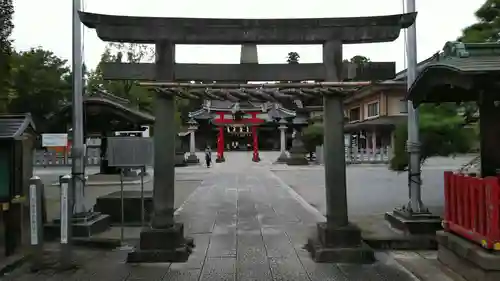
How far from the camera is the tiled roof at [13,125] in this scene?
24.2ft

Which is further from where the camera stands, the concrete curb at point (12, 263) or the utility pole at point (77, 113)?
the utility pole at point (77, 113)

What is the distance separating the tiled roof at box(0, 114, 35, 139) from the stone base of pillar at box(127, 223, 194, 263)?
2801mm

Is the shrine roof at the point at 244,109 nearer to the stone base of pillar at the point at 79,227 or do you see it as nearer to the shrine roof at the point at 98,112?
the shrine roof at the point at 98,112

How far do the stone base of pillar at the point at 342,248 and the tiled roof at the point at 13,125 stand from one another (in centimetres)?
548

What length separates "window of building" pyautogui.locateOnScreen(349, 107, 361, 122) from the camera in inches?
1830

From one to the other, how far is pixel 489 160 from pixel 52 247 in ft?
25.6

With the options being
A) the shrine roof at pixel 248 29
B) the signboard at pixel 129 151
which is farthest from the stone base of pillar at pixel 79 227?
the shrine roof at pixel 248 29

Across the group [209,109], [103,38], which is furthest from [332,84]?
[209,109]

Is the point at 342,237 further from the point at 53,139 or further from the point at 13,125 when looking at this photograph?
the point at 53,139

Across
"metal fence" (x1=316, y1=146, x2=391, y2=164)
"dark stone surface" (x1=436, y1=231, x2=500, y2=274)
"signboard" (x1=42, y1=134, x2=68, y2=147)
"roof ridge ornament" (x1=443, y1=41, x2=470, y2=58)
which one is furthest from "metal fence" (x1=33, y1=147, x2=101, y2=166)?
"roof ridge ornament" (x1=443, y1=41, x2=470, y2=58)

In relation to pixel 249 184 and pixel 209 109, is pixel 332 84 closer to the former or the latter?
pixel 249 184

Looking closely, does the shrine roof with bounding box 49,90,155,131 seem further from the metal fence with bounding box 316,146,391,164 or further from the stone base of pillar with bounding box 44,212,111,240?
the metal fence with bounding box 316,146,391,164

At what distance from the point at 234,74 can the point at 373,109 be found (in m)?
35.6

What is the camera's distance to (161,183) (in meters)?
7.39
